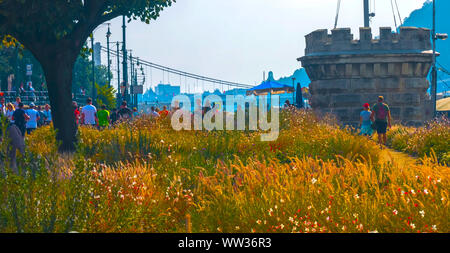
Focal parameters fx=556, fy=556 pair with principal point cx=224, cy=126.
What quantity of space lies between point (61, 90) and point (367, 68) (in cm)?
1268

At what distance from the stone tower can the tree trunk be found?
10998 mm

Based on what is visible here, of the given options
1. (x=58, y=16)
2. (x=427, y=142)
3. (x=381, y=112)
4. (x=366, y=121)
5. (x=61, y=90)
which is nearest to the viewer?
(x=58, y=16)

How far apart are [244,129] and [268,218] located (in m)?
9.77

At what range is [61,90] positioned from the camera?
14305mm

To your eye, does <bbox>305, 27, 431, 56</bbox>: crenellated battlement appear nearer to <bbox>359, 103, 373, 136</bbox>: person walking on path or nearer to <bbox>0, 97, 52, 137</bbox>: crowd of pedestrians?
<bbox>359, 103, 373, 136</bbox>: person walking on path

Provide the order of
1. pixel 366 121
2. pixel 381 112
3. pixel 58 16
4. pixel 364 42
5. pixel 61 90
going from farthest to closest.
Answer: pixel 364 42
pixel 366 121
pixel 381 112
pixel 61 90
pixel 58 16

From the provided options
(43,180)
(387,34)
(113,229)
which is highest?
(387,34)

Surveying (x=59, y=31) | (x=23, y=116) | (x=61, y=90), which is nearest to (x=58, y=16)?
(x=59, y=31)

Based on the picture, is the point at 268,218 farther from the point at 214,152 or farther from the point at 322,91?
the point at 322,91

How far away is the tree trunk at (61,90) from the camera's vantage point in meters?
14.2

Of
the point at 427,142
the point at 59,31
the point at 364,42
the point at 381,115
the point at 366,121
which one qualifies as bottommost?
the point at 427,142

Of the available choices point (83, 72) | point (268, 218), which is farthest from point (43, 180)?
point (83, 72)

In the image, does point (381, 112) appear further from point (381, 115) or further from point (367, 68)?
point (367, 68)

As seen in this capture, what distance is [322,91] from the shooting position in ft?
74.4
